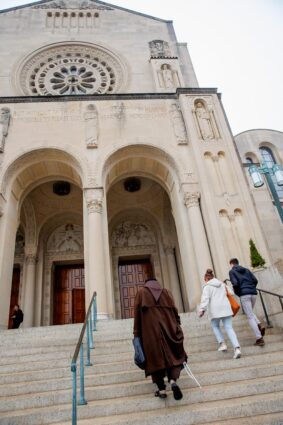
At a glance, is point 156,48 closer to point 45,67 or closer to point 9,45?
point 45,67

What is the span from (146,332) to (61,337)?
325 cm

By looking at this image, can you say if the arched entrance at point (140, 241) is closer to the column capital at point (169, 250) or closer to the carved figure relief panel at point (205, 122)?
the column capital at point (169, 250)

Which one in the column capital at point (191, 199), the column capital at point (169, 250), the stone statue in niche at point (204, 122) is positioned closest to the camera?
the column capital at point (191, 199)

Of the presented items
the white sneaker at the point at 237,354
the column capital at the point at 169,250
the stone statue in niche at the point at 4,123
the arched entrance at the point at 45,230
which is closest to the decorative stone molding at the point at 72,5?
the stone statue in niche at the point at 4,123

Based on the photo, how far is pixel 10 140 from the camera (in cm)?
1030

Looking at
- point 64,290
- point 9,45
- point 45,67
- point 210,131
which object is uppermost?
point 9,45

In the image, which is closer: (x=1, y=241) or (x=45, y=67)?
(x=1, y=241)

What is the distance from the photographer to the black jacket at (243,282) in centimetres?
518

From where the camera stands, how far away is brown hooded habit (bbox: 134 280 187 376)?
3.29 meters

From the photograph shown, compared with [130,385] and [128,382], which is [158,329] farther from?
[128,382]

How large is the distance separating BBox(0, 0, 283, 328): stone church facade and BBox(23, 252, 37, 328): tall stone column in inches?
2.0

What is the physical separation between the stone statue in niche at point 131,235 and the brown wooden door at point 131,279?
1.01 metres

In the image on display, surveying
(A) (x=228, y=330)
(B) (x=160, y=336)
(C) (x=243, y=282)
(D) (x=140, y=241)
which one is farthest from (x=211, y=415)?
(D) (x=140, y=241)

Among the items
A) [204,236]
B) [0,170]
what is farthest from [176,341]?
[0,170]
